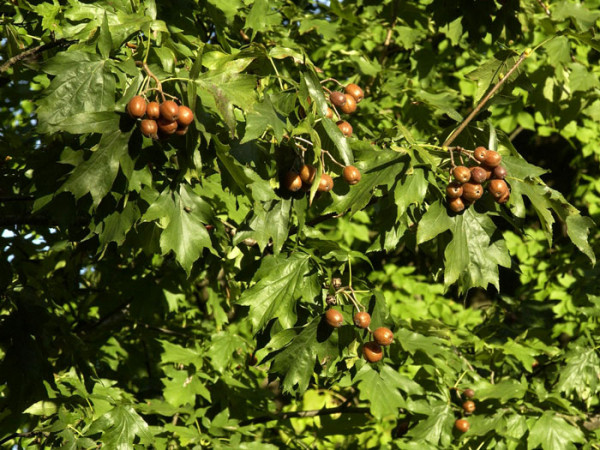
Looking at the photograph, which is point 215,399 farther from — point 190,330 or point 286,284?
point 286,284

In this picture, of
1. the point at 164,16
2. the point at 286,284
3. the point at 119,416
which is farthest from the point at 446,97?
the point at 119,416

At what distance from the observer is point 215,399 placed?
→ 161 inches

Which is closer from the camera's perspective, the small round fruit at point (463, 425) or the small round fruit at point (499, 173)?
the small round fruit at point (499, 173)

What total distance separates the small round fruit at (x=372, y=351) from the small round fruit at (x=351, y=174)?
0.69 meters

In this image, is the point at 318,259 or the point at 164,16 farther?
the point at 164,16

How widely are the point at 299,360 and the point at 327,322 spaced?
0.53ft

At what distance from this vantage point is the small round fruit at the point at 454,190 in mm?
2320

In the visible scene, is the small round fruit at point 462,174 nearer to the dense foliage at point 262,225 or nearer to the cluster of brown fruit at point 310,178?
the dense foliage at point 262,225

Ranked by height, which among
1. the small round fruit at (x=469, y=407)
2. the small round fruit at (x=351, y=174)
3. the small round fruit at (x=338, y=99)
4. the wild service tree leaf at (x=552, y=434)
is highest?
the small round fruit at (x=338, y=99)

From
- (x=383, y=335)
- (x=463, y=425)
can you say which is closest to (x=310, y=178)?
(x=383, y=335)

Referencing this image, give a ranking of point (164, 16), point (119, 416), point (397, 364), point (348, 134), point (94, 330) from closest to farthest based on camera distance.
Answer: point (348, 134) → point (119, 416) → point (164, 16) → point (397, 364) → point (94, 330)

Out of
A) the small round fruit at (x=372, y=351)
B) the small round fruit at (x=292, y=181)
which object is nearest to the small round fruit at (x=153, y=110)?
the small round fruit at (x=292, y=181)

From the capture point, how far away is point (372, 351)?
2.67 m

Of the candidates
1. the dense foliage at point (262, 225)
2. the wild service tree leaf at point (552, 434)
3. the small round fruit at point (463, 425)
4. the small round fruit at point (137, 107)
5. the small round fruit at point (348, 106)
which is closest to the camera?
the small round fruit at point (137, 107)
